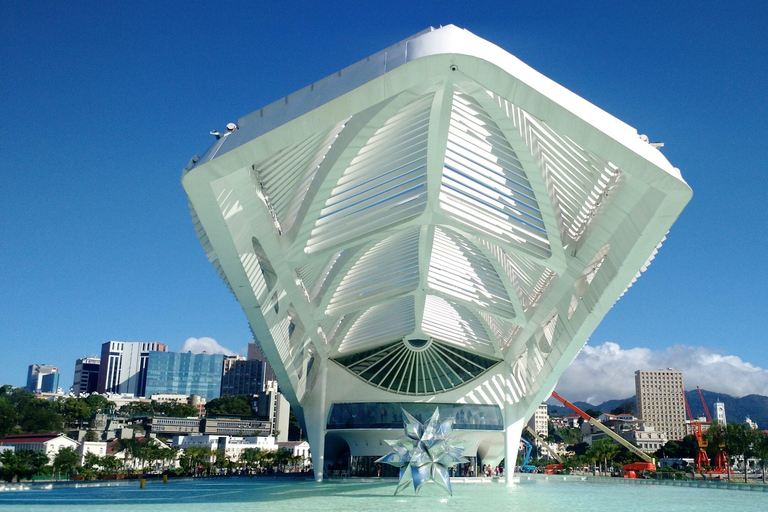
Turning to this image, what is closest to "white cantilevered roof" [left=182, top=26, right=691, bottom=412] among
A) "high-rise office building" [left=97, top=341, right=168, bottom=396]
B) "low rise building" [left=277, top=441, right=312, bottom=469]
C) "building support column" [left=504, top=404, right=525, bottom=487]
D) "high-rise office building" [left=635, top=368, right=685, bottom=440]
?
"building support column" [left=504, top=404, right=525, bottom=487]

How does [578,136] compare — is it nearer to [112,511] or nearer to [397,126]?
[397,126]

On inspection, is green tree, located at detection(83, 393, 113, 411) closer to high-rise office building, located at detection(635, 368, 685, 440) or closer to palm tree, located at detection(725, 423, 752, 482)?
palm tree, located at detection(725, 423, 752, 482)

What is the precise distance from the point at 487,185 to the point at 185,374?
143424mm

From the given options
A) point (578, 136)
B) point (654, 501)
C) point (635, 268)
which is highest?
point (578, 136)

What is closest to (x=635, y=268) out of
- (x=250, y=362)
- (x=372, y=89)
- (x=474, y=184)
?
(x=474, y=184)

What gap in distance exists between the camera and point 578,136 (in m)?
16.3

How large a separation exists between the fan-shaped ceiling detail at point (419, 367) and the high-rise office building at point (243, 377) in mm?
104089

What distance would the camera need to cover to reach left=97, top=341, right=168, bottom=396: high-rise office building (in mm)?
167000

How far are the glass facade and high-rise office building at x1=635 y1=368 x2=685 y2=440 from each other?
480 feet

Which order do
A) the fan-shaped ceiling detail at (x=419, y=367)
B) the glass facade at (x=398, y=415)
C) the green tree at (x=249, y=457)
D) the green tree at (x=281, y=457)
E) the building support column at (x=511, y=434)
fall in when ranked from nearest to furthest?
the building support column at (x=511, y=434) < the glass facade at (x=398, y=415) < the fan-shaped ceiling detail at (x=419, y=367) < the green tree at (x=249, y=457) < the green tree at (x=281, y=457)

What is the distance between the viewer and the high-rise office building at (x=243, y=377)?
146 m

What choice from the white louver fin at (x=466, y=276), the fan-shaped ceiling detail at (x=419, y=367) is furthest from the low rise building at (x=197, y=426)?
the white louver fin at (x=466, y=276)

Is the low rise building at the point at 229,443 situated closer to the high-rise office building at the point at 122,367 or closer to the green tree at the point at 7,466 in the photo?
the green tree at the point at 7,466

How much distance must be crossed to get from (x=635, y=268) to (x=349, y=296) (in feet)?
48.6
